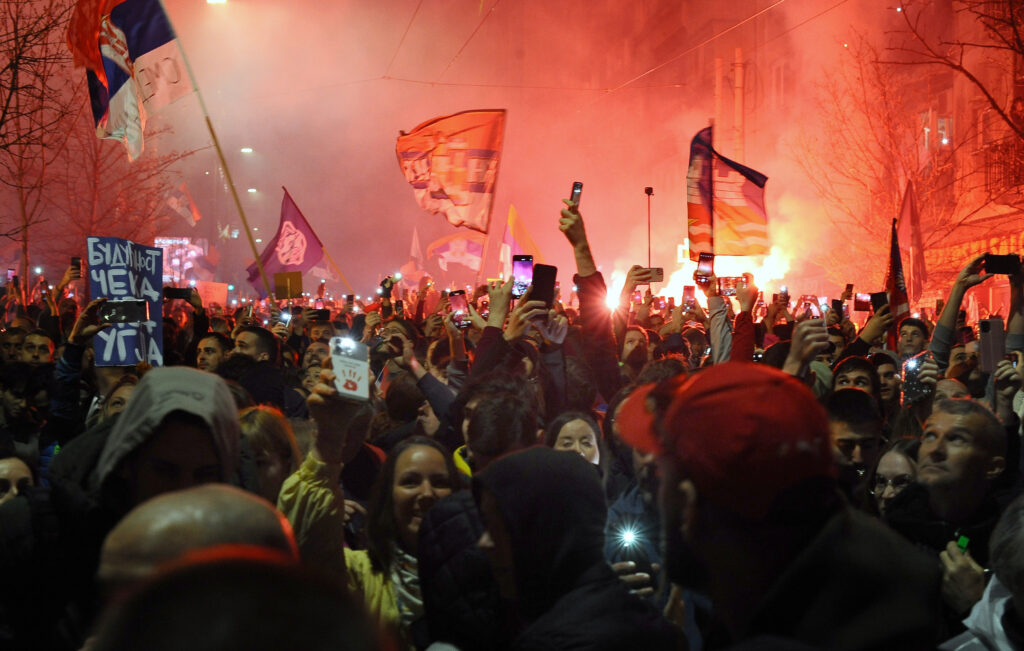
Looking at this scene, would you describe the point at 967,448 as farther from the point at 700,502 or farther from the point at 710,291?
the point at 710,291

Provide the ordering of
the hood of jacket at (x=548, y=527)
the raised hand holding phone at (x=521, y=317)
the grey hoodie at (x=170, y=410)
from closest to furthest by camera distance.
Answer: the hood of jacket at (x=548, y=527)
the grey hoodie at (x=170, y=410)
the raised hand holding phone at (x=521, y=317)

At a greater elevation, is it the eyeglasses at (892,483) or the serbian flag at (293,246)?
the serbian flag at (293,246)

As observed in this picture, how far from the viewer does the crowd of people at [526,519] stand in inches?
58.9

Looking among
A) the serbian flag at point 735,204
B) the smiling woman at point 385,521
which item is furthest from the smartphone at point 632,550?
the serbian flag at point 735,204

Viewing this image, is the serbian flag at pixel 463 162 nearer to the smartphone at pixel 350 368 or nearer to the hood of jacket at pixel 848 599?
the smartphone at pixel 350 368

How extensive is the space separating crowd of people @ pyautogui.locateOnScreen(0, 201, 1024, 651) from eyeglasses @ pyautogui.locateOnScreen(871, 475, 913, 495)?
13 millimetres

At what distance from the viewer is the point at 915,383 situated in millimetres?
5246

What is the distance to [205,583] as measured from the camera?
107 cm

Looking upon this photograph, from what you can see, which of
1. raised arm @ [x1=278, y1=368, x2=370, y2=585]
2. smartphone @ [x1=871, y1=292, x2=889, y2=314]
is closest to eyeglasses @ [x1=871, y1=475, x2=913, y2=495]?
raised arm @ [x1=278, y1=368, x2=370, y2=585]

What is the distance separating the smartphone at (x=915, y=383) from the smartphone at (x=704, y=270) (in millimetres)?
2550

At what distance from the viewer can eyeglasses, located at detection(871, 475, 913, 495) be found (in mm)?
4000

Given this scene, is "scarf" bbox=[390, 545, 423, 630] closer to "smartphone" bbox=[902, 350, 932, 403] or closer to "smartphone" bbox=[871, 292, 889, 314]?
"smartphone" bbox=[902, 350, 932, 403]

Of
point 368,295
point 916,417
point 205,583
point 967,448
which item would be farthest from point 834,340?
point 368,295

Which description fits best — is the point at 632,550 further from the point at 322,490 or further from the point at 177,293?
the point at 177,293
